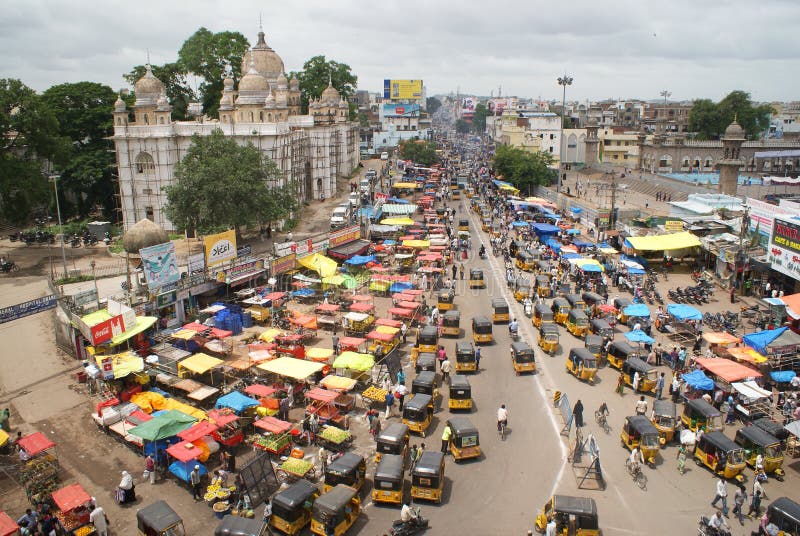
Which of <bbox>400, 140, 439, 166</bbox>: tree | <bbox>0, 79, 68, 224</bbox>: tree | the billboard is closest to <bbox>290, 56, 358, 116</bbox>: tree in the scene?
<bbox>400, 140, 439, 166</bbox>: tree

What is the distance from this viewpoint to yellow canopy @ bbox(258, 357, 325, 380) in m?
20.2

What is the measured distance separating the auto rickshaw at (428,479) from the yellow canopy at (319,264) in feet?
60.1

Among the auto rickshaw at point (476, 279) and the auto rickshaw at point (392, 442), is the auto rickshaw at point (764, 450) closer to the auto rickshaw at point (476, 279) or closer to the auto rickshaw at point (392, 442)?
the auto rickshaw at point (392, 442)

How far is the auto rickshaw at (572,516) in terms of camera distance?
13031mm

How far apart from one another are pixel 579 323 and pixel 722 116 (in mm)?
77698

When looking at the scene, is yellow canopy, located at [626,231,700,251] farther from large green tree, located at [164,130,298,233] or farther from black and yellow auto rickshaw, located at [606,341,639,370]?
large green tree, located at [164,130,298,233]

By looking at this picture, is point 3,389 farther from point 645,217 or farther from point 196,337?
point 645,217

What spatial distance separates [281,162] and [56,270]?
18.1 metres

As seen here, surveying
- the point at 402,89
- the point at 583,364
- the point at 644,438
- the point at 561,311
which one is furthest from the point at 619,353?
the point at 402,89

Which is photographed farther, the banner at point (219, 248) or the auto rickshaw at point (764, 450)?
the banner at point (219, 248)

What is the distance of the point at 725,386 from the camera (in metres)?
20.6

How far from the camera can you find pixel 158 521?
42.5 ft

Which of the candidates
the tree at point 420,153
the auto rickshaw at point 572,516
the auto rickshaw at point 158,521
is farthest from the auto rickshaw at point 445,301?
the tree at point 420,153

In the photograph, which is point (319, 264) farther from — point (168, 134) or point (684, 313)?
point (168, 134)
